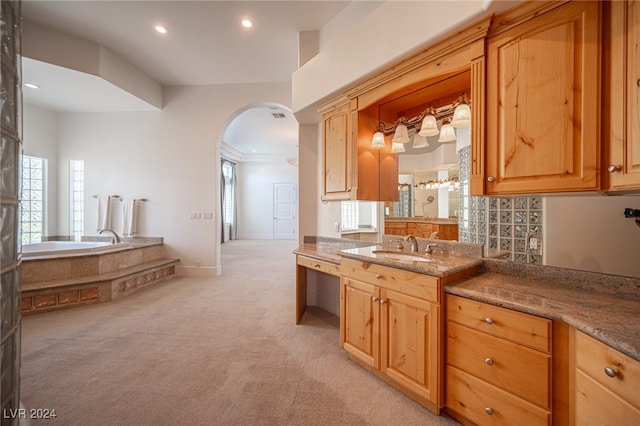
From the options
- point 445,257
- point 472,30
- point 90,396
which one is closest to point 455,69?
point 472,30

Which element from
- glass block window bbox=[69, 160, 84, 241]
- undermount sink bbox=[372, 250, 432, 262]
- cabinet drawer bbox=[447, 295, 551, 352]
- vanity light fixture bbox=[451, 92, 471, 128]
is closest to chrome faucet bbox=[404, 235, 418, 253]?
undermount sink bbox=[372, 250, 432, 262]

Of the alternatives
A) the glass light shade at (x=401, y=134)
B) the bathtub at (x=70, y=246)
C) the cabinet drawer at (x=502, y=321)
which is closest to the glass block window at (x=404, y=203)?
the glass light shade at (x=401, y=134)

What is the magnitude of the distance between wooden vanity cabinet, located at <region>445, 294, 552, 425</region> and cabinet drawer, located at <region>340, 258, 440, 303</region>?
11 centimetres

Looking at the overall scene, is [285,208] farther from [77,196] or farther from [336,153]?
[336,153]

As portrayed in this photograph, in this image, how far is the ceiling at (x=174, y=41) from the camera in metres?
2.97

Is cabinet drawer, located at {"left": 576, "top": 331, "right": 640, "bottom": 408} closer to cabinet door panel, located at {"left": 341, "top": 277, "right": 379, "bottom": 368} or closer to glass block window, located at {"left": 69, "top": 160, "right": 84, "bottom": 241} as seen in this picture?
cabinet door panel, located at {"left": 341, "top": 277, "right": 379, "bottom": 368}

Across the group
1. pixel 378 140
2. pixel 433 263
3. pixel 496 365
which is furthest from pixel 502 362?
pixel 378 140

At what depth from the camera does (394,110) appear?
2582 millimetres

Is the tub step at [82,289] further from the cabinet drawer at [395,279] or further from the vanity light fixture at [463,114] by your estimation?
the vanity light fixture at [463,114]

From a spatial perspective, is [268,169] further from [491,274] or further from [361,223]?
[491,274]

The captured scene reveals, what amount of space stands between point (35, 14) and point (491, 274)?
5.37 metres

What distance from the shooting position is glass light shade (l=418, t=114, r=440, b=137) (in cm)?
205

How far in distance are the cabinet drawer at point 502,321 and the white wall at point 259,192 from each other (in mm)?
8843

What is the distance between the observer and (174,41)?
3580 mm
